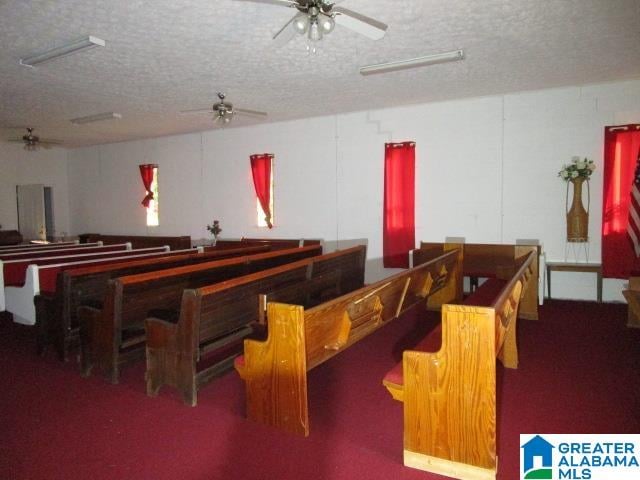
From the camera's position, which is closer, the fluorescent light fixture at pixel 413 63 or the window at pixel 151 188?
the fluorescent light fixture at pixel 413 63

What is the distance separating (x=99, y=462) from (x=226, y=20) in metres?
3.08

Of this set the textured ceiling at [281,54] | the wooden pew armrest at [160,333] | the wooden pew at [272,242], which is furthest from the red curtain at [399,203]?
the wooden pew armrest at [160,333]

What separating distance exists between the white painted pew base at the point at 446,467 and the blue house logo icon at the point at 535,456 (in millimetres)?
181

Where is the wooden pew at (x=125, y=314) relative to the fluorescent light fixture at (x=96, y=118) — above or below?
below

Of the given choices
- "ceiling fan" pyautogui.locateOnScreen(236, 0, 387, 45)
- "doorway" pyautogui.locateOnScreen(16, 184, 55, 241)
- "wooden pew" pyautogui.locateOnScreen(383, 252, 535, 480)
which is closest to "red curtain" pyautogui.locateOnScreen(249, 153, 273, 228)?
"ceiling fan" pyautogui.locateOnScreen(236, 0, 387, 45)

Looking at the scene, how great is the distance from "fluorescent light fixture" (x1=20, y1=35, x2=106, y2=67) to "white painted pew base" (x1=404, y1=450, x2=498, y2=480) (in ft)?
12.6

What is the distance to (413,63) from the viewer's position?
14.1 ft

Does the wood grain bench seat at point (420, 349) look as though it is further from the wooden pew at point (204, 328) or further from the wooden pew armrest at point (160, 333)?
the wooden pew armrest at point (160, 333)

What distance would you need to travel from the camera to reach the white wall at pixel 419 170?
5422 millimetres

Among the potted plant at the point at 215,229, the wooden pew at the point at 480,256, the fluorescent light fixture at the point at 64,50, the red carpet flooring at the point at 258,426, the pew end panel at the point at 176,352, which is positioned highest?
the fluorescent light fixture at the point at 64,50

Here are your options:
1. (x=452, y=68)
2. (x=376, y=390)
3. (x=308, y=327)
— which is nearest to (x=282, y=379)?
(x=308, y=327)

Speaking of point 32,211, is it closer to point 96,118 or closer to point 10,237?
point 10,237

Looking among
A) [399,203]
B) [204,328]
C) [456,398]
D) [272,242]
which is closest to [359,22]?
[204,328]

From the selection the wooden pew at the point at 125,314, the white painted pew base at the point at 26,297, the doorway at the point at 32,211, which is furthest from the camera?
the doorway at the point at 32,211
